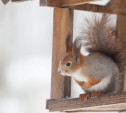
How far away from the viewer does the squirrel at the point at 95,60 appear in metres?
1.34

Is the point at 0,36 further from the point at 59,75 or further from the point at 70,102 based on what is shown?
the point at 70,102

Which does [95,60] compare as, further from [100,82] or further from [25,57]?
[25,57]

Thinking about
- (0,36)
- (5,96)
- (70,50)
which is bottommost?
(5,96)

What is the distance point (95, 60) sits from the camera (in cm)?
138

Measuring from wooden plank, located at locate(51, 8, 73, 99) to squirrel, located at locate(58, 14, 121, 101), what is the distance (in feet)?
0.09

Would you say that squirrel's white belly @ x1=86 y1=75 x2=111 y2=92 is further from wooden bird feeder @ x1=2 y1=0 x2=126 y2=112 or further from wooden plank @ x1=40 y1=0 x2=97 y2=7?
wooden plank @ x1=40 y1=0 x2=97 y2=7

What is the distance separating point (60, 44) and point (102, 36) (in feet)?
0.48

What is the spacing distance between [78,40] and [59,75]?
0.16 m

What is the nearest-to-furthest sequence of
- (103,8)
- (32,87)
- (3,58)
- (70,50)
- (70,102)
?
(70,102) → (70,50) → (103,8) → (32,87) → (3,58)

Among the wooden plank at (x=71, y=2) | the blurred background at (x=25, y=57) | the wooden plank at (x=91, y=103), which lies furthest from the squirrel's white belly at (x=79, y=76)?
the blurred background at (x=25, y=57)

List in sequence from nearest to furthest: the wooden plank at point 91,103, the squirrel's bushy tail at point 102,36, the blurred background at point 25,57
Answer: the wooden plank at point 91,103
the squirrel's bushy tail at point 102,36
the blurred background at point 25,57

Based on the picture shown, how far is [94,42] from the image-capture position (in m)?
1.45

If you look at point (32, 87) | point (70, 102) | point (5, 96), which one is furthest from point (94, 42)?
point (5, 96)

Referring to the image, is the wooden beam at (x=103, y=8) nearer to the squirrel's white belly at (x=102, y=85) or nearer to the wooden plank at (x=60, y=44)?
the wooden plank at (x=60, y=44)
